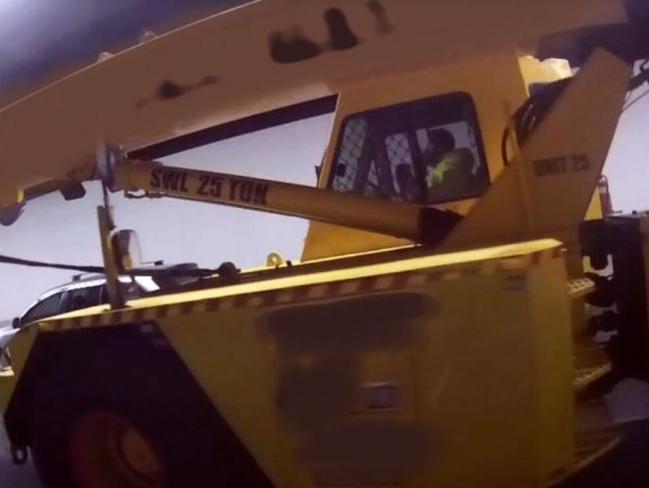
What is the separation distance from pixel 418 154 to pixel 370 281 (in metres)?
1.71

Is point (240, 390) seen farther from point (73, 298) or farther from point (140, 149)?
point (73, 298)

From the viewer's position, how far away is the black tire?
4.31 m

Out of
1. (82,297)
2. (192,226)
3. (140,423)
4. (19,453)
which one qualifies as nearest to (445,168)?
(140,423)

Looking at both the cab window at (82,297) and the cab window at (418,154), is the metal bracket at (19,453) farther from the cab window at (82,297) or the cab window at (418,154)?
the cab window at (82,297)

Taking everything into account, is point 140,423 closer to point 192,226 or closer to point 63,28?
point 63,28

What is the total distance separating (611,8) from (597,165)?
0.76m

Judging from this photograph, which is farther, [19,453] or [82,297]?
[82,297]

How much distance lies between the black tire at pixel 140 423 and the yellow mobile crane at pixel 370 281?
0.03 feet

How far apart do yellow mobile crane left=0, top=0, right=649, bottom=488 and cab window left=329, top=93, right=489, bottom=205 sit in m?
0.01

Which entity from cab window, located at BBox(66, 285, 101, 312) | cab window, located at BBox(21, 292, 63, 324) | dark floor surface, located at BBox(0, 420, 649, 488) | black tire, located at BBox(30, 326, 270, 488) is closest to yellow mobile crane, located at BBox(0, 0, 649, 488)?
black tire, located at BBox(30, 326, 270, 488)

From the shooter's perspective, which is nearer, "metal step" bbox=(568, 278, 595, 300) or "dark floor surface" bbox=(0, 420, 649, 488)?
"metal step" bbox=(568, 278, 595, 300)

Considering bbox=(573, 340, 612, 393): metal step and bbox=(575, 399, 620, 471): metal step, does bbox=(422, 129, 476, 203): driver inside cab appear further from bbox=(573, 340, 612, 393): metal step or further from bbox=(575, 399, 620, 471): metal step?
bbox=(575, 399, 620, 471): metal step

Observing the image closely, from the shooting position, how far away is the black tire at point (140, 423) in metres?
4.31

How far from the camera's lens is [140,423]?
4.54m
